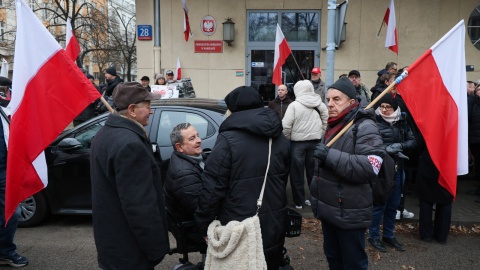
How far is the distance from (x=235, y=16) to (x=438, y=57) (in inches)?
331

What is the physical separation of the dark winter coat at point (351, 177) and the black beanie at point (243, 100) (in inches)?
25.3

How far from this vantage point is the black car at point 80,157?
A: 5414mm

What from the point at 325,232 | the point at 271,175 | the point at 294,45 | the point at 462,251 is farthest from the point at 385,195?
the point at 294,45

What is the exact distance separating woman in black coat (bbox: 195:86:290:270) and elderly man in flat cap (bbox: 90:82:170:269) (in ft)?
1.14

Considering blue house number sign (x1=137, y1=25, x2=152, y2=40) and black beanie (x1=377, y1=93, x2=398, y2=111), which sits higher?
blue house number sign (x1=137, y1=25, x2=152, y2=40)

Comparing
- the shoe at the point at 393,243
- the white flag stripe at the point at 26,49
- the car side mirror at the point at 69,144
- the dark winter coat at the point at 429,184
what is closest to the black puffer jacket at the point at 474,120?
the dark winter coat at the point at 429,184

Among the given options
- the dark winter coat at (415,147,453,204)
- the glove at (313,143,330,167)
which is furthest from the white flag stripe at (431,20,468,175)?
the glove at (313,143,330,167)

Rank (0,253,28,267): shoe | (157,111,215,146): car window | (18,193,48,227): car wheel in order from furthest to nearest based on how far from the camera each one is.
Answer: (18,193,48,227): car wheel, (157,111,215,146): car window, (0,253,28,267): shoe

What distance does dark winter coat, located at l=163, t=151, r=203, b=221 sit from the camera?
324 centimetres

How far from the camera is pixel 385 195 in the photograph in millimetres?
3461

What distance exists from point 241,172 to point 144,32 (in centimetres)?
974

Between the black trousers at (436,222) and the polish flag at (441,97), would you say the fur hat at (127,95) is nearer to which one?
the polish flag at (441,97)

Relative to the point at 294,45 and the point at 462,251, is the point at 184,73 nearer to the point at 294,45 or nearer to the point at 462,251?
the point at 294,45

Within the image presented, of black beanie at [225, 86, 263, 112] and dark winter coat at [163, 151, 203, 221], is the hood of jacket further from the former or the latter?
dark winter coat at [163, 151, 203, 221]
